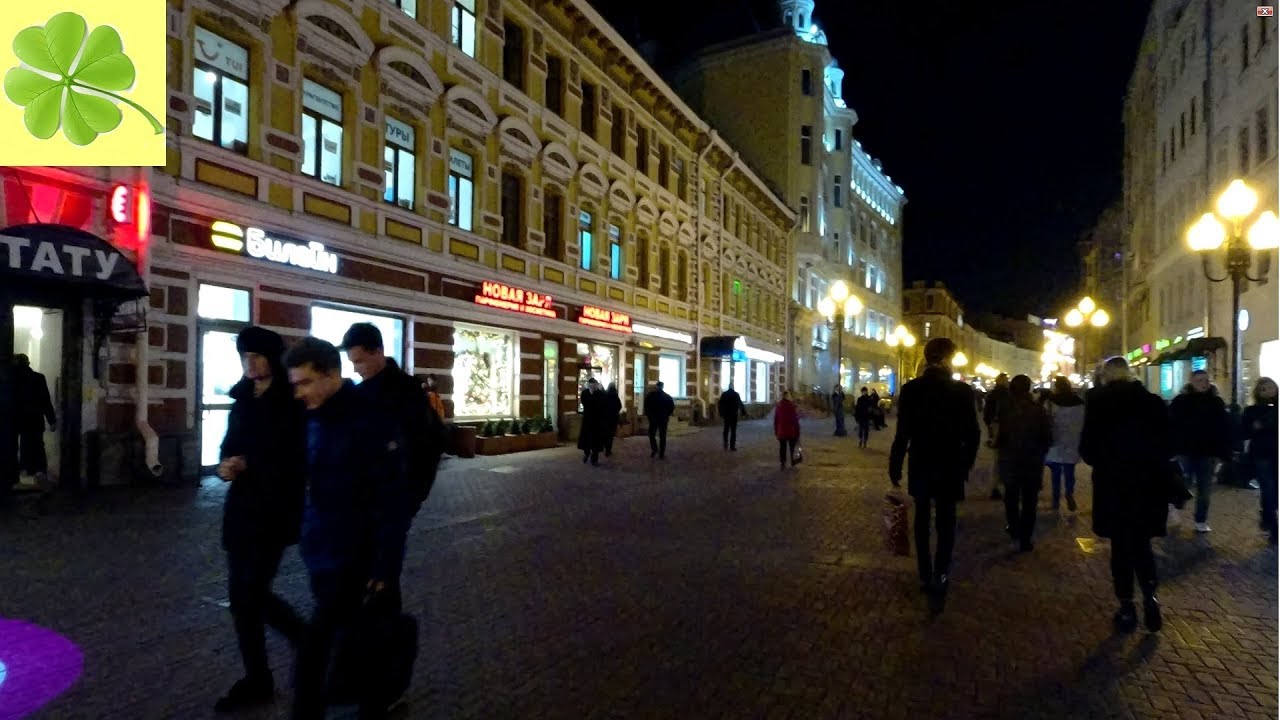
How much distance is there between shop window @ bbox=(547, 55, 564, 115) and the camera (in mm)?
22672

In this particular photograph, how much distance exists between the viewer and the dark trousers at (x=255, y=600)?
4098 millimetres

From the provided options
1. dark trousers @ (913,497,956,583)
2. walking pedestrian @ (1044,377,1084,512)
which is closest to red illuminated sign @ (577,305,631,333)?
walking pedestrian @ (1044,377,1084,512)

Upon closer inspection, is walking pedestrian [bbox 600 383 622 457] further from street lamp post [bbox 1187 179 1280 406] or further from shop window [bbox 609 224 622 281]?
street lamp post [bbox 1187 179 1280 406]

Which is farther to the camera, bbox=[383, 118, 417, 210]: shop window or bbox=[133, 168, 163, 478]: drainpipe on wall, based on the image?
bbox=[383, 118, 417, 210]: shop window

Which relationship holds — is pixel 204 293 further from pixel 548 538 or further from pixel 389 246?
pixel 548 538

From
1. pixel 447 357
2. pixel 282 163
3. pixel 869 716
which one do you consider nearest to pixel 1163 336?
pixel 447 357

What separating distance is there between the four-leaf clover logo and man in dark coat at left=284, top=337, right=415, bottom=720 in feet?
29.9

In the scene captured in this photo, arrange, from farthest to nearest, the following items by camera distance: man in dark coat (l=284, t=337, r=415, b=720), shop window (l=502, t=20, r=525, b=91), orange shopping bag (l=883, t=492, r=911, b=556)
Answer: shop window (l=502, t=20, r=525, b=91) → orange shopping bag (l=883, t=492, r=911, b=556) → man in dark coat (l=284, t=337, r=415, b=720)

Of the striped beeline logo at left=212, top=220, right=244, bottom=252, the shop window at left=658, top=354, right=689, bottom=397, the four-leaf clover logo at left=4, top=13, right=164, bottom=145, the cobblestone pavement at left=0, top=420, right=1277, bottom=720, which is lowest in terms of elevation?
the cobblestone pavement at left=0, top=420, right=1277, bottom=720

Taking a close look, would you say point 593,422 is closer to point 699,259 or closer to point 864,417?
point 864,417

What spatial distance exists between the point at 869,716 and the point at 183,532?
7.22 metres

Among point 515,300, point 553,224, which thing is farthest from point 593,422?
point 553,224

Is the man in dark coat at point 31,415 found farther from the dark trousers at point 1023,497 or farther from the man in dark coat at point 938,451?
the dark trousers at point 1023,497

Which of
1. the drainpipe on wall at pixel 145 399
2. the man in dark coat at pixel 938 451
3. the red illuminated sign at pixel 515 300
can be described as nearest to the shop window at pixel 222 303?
the drainpipe on wall at pixel 145 399
